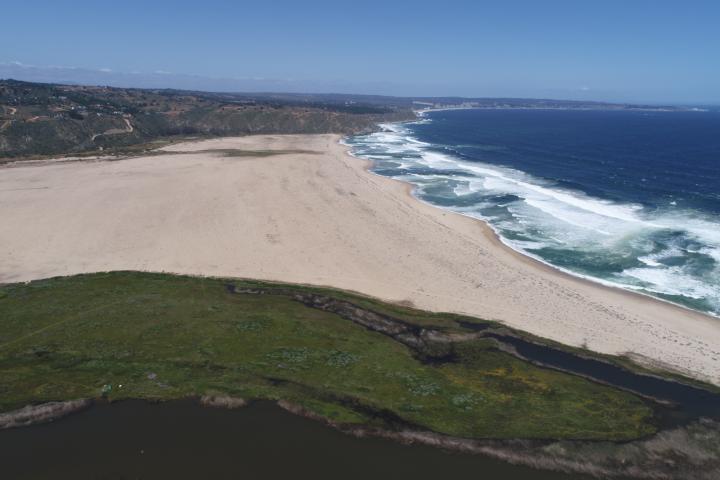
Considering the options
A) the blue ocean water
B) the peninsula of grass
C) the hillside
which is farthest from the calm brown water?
the hillside

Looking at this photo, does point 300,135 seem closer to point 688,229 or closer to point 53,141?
point 53,141

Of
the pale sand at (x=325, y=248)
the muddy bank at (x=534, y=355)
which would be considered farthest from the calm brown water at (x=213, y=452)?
the pale sand at (x=325, y=248)

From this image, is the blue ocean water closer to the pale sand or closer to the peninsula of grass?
the pale sand

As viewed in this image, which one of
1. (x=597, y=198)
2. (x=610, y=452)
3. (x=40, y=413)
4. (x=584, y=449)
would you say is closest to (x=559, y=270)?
(x=610, y=452)

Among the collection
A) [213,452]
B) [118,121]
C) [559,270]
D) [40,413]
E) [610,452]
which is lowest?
[213,452]

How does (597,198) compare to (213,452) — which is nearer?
(213,452)

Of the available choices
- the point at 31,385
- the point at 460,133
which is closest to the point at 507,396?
the point at 31,385

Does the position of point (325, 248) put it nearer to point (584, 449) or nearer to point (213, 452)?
point (213, 452)
